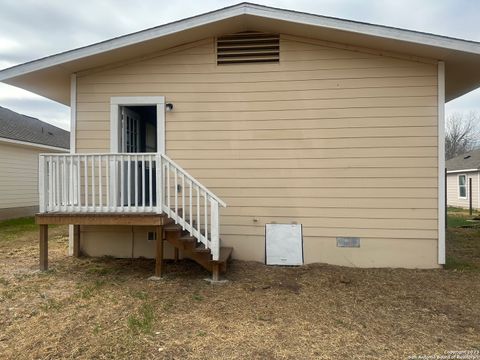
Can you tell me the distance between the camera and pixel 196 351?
9.20ft

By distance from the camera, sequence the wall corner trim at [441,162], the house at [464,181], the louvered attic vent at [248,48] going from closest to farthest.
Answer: the wall corner trim at [441,162]
the louvered attic vent at [248,48]
the house at [464,181]

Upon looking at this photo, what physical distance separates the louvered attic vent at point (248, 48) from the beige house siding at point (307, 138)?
122mm

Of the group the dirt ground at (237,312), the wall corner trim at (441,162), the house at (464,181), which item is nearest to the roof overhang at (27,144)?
the dirt ground at (237,312)

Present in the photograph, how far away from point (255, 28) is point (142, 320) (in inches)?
185

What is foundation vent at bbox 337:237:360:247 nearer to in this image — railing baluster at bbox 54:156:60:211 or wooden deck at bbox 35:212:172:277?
wooden deck at bbox 35:212:172:277

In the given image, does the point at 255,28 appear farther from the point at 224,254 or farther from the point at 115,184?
the point at 224,254

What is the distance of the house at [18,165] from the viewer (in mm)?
11500

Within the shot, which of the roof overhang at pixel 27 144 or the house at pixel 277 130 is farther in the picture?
the roof overhang at pixel 27 144

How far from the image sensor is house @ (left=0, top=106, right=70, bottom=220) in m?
11.5

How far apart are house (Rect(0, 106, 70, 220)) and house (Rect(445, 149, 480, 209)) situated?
1905 cm

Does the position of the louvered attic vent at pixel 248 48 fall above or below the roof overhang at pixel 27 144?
above

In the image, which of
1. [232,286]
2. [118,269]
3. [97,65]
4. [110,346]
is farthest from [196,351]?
[97,65]

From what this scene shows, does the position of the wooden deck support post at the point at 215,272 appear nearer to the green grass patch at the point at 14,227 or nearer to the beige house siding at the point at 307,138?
the beige house siding at the point at 307,138

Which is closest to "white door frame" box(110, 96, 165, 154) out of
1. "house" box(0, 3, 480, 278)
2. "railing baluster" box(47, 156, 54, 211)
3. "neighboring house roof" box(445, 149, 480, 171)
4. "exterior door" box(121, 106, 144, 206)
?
"house" box(0, 3, 480, 278)
